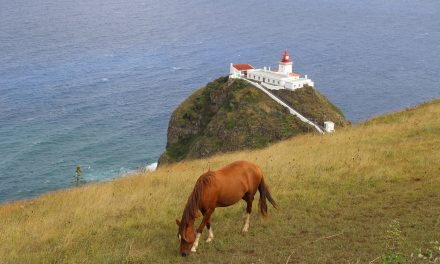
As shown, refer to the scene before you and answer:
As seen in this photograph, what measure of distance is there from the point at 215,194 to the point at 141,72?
11949cm

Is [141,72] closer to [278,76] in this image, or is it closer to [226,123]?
[278,76]

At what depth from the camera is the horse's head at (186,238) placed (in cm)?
1009

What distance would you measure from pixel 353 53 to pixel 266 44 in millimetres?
29004

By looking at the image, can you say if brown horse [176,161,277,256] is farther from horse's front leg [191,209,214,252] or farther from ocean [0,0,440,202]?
ocean [0,0,440,202]

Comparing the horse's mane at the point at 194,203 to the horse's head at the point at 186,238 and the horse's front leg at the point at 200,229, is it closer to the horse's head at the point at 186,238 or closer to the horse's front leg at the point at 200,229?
the horse's head at the point at 186,238

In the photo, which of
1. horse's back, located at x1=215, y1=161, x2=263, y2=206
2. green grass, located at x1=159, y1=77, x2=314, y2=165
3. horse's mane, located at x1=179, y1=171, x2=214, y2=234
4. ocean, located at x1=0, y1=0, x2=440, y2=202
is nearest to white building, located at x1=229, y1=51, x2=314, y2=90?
green grass, located at x1=159, y1=77, x2=314, y2=165

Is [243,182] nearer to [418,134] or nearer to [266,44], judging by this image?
[418,134]

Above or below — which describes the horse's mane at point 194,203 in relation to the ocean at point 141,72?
above

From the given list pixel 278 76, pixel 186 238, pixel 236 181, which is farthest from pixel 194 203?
pixel 278 76

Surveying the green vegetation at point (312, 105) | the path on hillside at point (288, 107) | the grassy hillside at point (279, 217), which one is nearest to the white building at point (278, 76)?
the green vegetation at point (312, 105)

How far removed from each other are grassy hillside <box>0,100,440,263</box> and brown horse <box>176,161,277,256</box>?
0.45 metres

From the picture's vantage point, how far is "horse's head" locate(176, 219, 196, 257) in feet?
33.1

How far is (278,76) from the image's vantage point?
82.1m

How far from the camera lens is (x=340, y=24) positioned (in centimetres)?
18012
